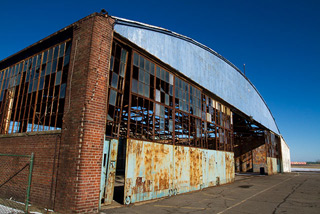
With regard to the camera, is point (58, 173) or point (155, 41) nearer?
point (58, 173)

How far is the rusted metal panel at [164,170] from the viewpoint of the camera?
373 inches

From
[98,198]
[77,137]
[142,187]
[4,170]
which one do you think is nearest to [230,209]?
[142,187]

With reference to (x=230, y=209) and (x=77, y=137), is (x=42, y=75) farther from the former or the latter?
(x=230, y=209)

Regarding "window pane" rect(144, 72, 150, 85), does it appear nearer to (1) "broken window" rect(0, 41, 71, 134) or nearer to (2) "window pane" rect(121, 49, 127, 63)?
(2) "window pane" rect(121, 49, 127, 63)

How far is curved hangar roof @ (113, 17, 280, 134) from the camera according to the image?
36.4 feet

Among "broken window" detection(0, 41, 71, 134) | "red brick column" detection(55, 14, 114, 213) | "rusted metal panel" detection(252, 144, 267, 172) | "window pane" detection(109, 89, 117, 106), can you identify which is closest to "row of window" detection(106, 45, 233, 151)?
"window pane" detection(109, 89, 117, 106)

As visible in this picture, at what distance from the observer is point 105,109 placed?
28.0 ft

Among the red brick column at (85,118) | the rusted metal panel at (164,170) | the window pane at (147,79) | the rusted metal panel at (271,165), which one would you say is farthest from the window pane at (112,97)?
the rusted metal panel at (271,165)

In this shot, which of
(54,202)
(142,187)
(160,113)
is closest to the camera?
(54,202)

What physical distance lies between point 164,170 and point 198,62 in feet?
27.8

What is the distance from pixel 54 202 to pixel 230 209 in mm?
6600

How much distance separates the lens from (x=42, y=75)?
10.7m

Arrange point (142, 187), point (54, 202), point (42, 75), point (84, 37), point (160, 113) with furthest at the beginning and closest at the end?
point (160, 113)
point (42, 75)
point (142, 187)
point (84, 37)
point (54, 202)

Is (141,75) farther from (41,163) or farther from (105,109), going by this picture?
(41,163)
